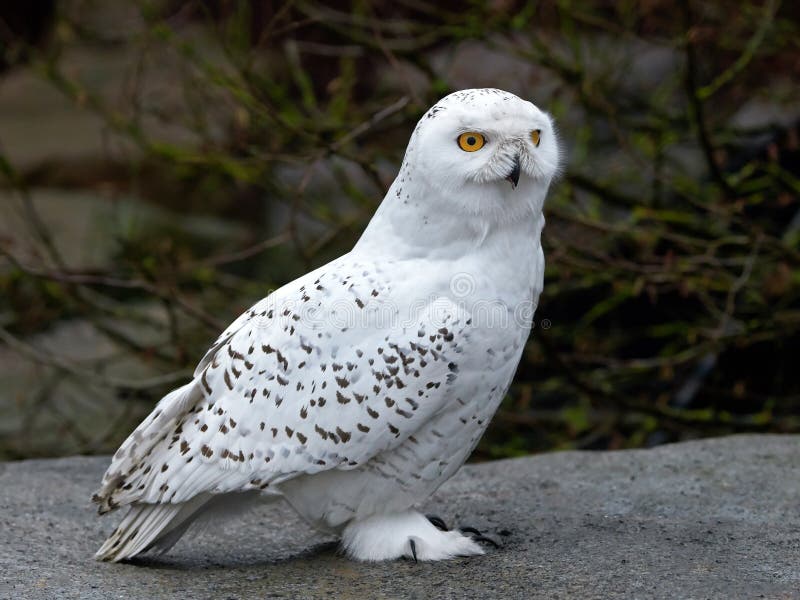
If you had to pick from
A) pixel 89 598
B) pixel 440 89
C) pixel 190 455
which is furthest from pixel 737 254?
pixel 89 598

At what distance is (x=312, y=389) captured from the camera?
115 inches

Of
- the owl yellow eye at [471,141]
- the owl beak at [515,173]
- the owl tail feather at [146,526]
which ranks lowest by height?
the owl tail feather at [146,526]

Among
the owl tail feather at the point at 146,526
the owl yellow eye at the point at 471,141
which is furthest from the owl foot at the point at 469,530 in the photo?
the owl yellow eye at the point at 471,141

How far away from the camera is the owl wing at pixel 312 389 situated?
2828mm

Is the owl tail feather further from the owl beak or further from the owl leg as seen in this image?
the owl beak

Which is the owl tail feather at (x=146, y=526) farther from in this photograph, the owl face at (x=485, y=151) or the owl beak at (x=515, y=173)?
the owl beak at (x=515, y=173)

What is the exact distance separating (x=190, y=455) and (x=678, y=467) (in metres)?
1.83

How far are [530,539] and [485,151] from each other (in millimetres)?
1220

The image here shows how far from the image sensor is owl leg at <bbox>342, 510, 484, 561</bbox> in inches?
120

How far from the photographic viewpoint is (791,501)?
343 centimetres

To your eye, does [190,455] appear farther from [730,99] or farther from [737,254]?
[730,99]

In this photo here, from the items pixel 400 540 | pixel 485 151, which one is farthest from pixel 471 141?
pixel 400 540

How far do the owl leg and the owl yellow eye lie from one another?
1.09 metres

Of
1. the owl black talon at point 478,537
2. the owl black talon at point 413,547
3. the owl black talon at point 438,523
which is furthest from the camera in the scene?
the owl black talon at point 438,523
